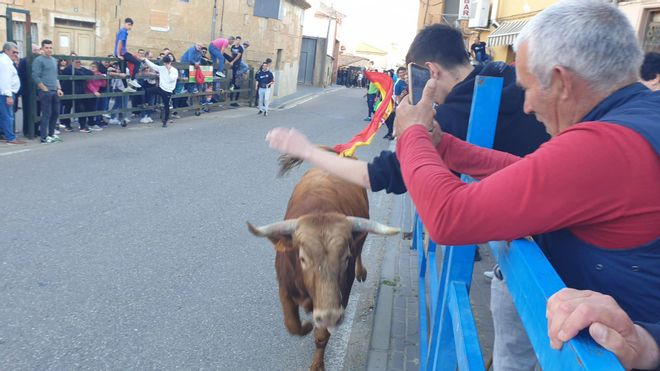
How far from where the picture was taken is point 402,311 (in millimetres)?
5066

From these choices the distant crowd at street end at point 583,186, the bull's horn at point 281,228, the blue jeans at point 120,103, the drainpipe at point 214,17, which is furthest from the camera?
the drainpipe at point 214,17

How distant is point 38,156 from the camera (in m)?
10.1

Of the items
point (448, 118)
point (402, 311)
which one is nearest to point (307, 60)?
point (402, 311)

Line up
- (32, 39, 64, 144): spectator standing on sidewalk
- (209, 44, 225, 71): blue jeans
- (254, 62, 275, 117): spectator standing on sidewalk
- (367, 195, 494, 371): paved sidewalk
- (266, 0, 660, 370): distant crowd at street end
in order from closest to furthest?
(266, 0, 660, 370): distant crowd at street end → (367, 195, 494, 371): paved sidewalk → (32, 39, 64, 144): spectator standing on sidewalk → (254, 62, 275, 117): spectator standing on sidewalk → (209, 44, 225, 71): blue jeans

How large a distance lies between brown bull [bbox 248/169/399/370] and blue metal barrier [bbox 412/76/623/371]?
1.94 ft

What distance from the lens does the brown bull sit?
332 cm

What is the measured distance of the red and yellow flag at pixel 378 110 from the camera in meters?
3.84

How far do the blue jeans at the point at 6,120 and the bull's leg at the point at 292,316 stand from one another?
9.48 m

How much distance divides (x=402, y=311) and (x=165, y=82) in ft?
42.6

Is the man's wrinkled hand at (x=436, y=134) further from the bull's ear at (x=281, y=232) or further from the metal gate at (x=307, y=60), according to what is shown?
the metal gate at (x=307, y=60)

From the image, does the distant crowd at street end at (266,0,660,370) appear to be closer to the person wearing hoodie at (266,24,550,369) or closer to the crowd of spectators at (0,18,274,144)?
the person wearing hoodie at (266,24,550,369)

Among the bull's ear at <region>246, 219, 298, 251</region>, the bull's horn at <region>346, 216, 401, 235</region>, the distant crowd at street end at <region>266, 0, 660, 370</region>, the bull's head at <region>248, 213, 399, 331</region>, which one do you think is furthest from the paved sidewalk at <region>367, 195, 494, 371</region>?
the distant crowd at street end at <region>266, 0, 660, 370</region>

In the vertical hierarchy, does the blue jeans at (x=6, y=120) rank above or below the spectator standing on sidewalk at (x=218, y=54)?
below

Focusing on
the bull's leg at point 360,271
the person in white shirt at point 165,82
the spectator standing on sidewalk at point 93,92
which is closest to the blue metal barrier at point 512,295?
the bull's leg at point 360,271
